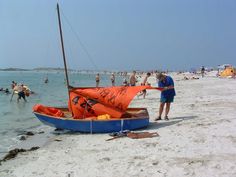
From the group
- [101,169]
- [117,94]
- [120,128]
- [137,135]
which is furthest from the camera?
[117,94]

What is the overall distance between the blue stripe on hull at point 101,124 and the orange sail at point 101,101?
0.56 meters

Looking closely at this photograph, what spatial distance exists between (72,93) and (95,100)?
88 cm

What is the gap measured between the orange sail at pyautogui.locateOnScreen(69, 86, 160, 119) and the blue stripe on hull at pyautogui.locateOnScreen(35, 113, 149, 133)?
56cm

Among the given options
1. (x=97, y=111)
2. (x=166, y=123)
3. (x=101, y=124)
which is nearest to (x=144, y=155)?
(x=101, y=124)

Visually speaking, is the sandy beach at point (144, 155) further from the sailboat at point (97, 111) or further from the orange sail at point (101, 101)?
the orange sail at point (101, 101)

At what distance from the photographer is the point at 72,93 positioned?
528 inches

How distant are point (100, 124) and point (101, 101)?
1.04 m

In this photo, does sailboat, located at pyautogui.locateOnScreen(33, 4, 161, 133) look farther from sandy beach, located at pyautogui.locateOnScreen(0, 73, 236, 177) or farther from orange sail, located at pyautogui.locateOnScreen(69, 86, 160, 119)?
sandy beach, located at pyautogui.locateOnScreen(0, 73, 236, 177)

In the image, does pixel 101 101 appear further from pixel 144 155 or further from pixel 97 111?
pixel 144 155

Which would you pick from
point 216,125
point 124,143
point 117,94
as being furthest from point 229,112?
point 124,143

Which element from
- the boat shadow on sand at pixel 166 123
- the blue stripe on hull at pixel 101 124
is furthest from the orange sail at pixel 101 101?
the boat shadow on sand at pixel 166 123

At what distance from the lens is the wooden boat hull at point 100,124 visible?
12.2 m

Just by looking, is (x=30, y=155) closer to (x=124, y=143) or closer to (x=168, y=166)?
(x=124, y=143)

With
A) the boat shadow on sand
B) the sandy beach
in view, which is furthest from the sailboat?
the sandy beach
